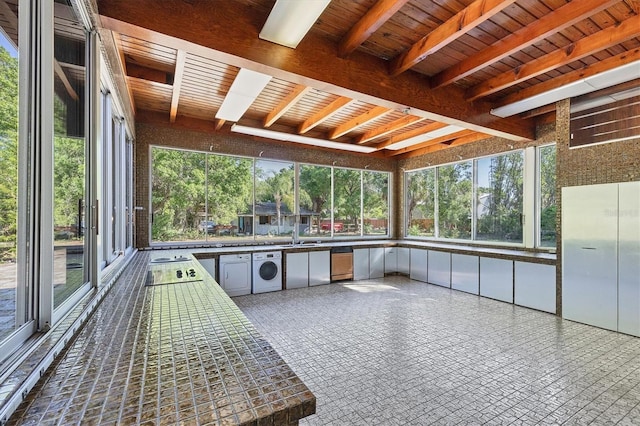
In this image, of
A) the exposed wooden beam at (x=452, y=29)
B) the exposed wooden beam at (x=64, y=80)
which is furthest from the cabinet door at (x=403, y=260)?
the exposed wooden beam at (x=64, y=80)

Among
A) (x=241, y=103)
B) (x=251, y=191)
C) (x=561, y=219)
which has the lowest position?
(x=561, y=219)

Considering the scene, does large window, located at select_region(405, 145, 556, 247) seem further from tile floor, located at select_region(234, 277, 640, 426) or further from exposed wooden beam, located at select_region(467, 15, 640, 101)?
exposed wooden beam, located at select_region(467, 15, 640, 101)

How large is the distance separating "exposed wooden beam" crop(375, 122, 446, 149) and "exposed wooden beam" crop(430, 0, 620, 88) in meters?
1.96

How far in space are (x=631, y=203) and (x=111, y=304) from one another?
17.6ft

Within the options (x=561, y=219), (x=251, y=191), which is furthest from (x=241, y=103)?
(x=561, y=219)

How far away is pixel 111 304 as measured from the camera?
5.93 ft

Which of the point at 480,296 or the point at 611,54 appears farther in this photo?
the point at 480,296

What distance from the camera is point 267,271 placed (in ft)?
18.3

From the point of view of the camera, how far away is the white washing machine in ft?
18.0

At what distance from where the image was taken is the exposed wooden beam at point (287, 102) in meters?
3.80

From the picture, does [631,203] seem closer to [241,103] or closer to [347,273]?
[347,273]

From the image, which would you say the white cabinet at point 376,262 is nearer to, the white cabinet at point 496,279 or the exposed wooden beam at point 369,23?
the white cabinet at point 496,279

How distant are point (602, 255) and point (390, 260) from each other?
392 cm

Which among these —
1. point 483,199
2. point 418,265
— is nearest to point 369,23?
point 483,199
